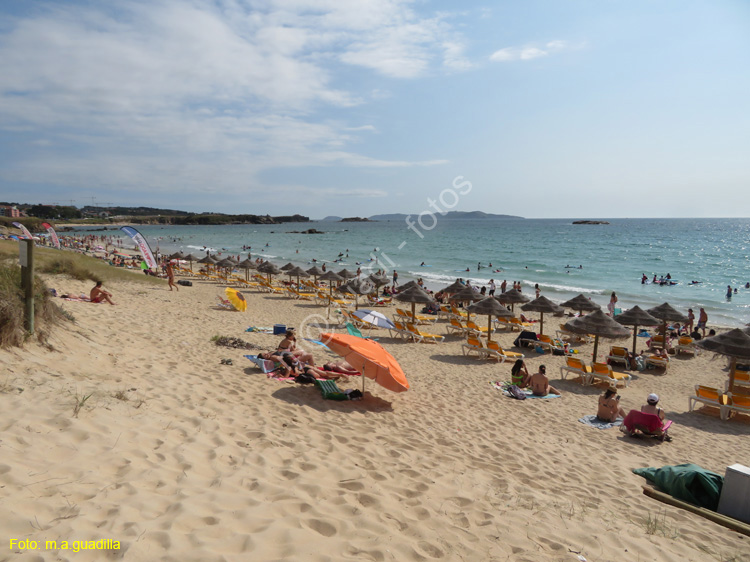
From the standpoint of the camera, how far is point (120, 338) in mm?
7125

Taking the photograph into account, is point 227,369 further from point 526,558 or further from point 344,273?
point 344,273

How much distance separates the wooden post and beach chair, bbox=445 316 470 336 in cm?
1092

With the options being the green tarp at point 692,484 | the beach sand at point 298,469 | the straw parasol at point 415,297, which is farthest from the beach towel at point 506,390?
the straw parasol at point 415,297

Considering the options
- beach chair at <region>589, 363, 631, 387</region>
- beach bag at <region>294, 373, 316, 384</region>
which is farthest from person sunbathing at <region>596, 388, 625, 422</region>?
beach bag at <region>294, 373, 316, 384</region>

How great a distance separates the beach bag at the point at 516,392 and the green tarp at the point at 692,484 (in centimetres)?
322

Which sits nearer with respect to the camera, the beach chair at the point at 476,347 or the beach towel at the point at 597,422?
the beach towel at the point at 597,422

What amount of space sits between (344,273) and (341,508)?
56.8 feet

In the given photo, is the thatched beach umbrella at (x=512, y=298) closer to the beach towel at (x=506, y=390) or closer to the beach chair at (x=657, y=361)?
the beach chair at (x=657, y=361)

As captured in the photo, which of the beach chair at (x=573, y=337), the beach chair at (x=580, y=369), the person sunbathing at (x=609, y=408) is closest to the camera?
the person sunbathing at (x=609, y=408)

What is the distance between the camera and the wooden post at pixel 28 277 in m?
4.81

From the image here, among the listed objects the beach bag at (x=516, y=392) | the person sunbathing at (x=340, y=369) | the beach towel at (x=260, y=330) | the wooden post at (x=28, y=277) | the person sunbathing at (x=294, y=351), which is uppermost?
the wooden post at (x=28, y=277)

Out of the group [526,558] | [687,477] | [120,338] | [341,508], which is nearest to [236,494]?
[341,508]

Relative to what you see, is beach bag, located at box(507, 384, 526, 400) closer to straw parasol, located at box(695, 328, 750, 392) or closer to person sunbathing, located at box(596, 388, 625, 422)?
person sunbathing, located at box(596, 388, 625, 422)

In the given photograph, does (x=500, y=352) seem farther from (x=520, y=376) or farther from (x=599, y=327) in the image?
(x=599, y=327)
